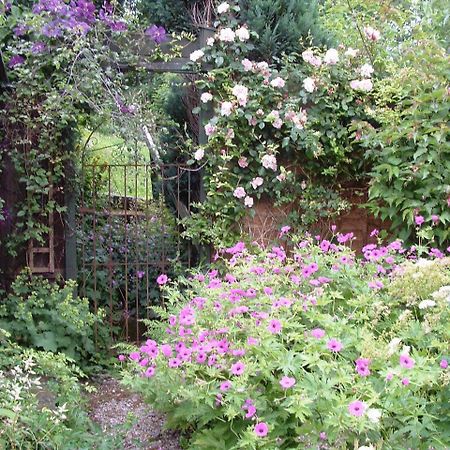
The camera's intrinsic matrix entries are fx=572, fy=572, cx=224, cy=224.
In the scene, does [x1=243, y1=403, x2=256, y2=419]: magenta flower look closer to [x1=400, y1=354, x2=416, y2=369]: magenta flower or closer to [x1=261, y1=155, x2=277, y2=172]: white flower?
[x1=400, y1=354, x2=416, y2=369]: magenta flower

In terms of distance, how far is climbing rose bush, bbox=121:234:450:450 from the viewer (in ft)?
6.52

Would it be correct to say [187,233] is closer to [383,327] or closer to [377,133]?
[377,133]

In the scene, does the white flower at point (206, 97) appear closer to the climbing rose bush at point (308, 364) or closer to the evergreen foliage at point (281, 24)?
the evergreen foliage at point (281, 24)

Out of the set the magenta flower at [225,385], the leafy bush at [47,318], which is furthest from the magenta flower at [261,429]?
the leafy bush at [47,318]

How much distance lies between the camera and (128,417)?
300 cm

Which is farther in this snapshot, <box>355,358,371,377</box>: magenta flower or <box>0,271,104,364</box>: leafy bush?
<box>0,271,104,364</box>: leafy bush

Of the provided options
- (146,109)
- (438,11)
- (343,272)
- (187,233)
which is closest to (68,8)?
(146,109)

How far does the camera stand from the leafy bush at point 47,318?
3.90m

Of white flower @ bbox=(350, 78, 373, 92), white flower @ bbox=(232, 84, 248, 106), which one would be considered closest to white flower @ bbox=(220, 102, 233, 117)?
white flower @ bbox=(232, 84, 248, 106)

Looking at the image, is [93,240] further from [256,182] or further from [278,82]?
[278,82]

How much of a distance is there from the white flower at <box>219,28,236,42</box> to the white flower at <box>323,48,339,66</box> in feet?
2.45

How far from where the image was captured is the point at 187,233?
457cm

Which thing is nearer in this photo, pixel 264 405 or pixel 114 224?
pixel 264 405

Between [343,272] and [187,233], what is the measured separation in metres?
1.82
